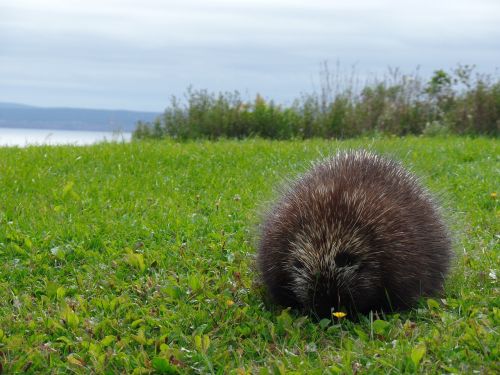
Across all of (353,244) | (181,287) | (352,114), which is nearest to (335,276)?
(353,244)

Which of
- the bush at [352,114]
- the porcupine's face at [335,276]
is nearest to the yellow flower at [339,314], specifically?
the porcupine's face at [335,276]

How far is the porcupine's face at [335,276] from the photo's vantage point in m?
4.61

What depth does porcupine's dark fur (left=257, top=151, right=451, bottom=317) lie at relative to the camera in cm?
467

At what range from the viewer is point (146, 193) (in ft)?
26.8

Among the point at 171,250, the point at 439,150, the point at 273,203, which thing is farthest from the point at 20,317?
the point at 439,150

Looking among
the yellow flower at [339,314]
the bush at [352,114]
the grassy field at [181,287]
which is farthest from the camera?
the bush at [352,114]

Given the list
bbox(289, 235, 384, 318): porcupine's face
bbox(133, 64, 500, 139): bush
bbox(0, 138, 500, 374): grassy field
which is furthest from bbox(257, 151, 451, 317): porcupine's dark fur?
bbox(133, 64, 500, 139): bush

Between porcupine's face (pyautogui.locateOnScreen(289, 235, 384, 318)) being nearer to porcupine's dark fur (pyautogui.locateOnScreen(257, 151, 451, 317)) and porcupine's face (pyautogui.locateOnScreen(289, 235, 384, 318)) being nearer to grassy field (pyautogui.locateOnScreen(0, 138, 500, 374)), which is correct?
porcupine's dark fur (pyautogui.locateOnScreen(257, 151, 451, 317))

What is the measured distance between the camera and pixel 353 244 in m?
4.67

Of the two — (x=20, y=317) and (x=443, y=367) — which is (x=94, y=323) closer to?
(x=20, y=317)

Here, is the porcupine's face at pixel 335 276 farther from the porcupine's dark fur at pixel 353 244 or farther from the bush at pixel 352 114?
the bush at pixel 352 114

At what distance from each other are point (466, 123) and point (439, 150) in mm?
4384

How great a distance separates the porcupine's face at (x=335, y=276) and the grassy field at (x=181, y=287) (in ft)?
0.42

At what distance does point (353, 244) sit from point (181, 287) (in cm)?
143
